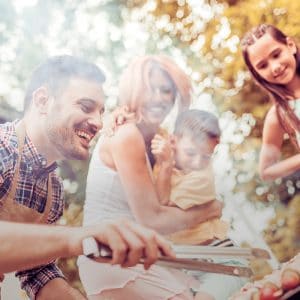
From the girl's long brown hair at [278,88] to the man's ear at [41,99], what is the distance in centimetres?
84

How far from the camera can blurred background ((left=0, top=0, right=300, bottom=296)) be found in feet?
8.15

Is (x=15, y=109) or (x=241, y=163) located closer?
(x=15, y=109)

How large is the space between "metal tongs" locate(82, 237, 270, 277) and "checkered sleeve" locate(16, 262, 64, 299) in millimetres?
144

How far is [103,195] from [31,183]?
27cm

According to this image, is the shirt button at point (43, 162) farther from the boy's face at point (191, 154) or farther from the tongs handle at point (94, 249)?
the boy's face at point (191, 154)

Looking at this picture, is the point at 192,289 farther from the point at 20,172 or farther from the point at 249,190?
the point at 20,172

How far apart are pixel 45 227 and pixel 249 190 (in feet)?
2.72

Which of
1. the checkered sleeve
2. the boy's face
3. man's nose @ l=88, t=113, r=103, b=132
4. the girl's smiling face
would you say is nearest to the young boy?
the boy's face

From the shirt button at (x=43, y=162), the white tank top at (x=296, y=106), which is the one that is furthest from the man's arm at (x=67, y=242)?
the white tank top at (x=296, y=106)

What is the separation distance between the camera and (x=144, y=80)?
2.59 metres

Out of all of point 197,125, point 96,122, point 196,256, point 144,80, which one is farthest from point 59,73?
point 196,256

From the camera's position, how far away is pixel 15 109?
96.1 inches

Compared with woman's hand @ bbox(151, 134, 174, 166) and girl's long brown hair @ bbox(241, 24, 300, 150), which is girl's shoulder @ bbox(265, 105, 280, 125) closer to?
girl's long brown hair @ bbox(241, 24, 300, 150)

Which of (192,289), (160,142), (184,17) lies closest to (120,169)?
(160,142)
